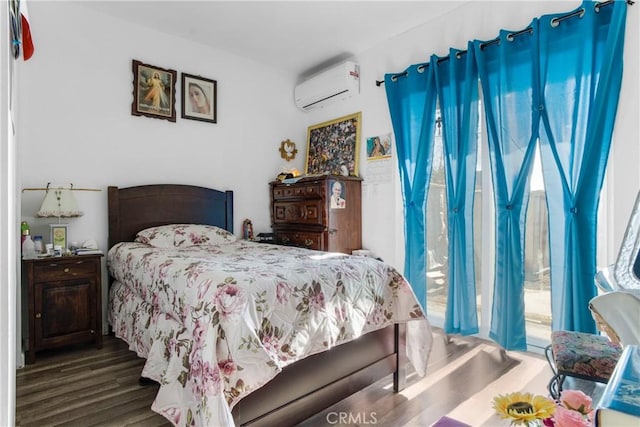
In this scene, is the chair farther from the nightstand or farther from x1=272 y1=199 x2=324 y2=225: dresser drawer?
the nightstand

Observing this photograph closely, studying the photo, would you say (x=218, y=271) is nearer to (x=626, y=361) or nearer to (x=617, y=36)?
(x=626, y=361)

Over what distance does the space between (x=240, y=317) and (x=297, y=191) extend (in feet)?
7.82

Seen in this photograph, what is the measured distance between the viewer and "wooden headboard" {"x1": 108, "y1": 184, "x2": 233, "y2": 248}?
3.00 meters

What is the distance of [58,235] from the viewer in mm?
2586

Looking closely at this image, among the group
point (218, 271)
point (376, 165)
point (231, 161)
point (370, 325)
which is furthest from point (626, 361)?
point (231, 161)

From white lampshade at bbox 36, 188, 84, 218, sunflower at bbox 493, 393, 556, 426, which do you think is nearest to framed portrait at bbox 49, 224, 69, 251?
white lampshade at bbox 36, 188, 84, 218

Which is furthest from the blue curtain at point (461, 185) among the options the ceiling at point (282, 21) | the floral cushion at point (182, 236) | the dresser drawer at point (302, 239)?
the floral cushion at point (182, 236)

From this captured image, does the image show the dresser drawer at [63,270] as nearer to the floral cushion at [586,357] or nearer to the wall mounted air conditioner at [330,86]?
the wall mounted air conditioner at [330,86]

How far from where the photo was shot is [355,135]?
12.3ft

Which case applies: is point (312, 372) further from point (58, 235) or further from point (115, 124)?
point (115, 124)

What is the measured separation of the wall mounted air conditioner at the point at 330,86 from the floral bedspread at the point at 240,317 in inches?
85.1

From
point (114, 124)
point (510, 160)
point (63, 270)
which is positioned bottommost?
point (63, 270)

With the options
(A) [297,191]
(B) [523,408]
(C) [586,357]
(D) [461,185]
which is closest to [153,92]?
(A) [297,191]

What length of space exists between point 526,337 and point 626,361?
2283 mm
